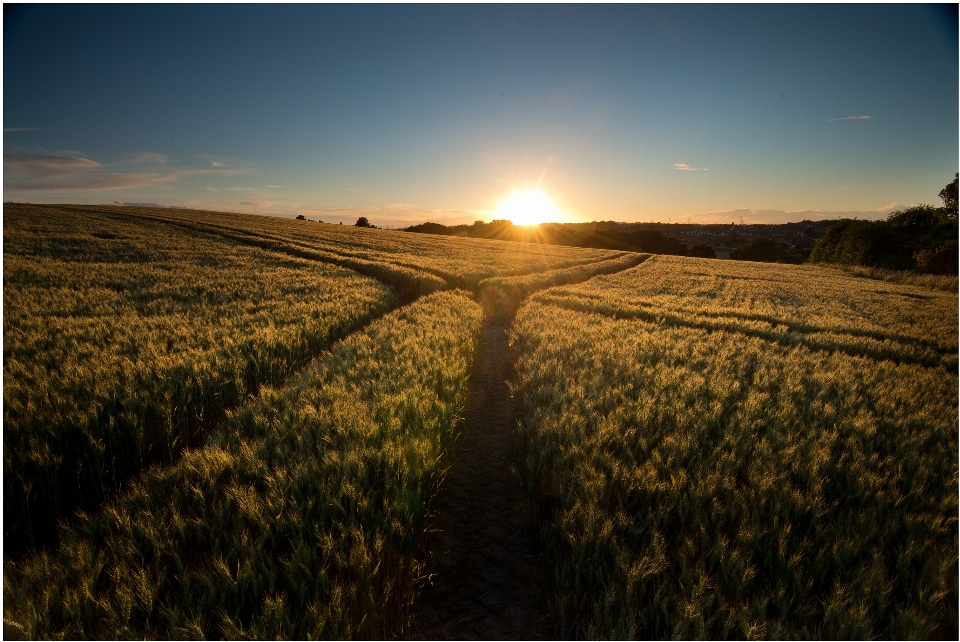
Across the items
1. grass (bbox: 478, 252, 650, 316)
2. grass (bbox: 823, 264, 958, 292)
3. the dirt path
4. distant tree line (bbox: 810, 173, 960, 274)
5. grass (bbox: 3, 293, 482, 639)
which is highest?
distant tree line (bbox: 810, 173, 960, 274)

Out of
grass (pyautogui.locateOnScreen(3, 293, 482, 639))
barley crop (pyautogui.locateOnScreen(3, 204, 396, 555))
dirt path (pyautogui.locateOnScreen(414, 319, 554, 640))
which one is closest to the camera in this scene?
grass (pyautogui.locateOnScreen(3, 293, 482, 639))

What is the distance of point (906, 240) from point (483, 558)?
199ft

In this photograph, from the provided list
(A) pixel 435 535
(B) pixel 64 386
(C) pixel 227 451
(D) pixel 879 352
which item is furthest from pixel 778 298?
(B) pixel 64 386

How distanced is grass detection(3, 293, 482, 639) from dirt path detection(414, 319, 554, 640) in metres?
0.23

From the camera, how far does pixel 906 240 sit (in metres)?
43.8

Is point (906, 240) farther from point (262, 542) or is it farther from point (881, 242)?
point (262, 542)

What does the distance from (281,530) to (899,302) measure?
20.5 meters

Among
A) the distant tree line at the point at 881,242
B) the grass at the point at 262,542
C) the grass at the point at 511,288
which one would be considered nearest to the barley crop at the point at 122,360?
the grass at the point at 262,542

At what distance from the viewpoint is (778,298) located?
609 inches

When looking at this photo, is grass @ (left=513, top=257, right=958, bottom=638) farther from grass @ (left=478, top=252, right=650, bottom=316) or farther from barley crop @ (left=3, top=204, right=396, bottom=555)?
grass @ (left=478, top=252, right=650, bottom=316)

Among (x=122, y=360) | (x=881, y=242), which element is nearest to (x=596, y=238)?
(x=881, y=242)

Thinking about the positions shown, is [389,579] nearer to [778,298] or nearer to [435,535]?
[435,535]

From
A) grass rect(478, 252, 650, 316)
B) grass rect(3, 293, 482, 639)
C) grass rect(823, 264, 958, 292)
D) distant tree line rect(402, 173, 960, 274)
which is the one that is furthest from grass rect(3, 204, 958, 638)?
distant tree line rect(402, 173, 960, 274)

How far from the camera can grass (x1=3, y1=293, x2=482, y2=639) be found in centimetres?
195
